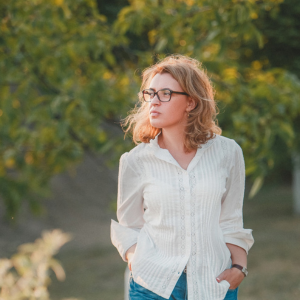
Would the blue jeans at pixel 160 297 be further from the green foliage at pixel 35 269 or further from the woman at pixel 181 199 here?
the green foliage at pixel 35 269

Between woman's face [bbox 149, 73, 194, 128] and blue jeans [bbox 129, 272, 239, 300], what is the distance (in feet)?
2.05

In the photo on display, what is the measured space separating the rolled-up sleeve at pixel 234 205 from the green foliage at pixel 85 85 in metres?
1.12

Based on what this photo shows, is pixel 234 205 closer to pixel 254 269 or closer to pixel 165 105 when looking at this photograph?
pixel 165 105

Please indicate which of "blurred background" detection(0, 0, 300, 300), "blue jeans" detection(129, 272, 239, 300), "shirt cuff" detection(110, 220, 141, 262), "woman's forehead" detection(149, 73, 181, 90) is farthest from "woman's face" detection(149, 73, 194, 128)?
"blurred background" detection(0, 0, 300, 300)

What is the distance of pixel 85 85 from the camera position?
10.8 feet

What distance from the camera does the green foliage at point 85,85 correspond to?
10.4 feet

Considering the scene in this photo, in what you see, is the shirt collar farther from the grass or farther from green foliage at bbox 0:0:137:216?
the grass

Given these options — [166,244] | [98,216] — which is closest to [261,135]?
[166,244]

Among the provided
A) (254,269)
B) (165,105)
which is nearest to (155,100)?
(165,105)

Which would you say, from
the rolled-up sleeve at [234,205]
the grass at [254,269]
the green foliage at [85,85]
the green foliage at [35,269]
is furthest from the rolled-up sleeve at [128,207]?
the grass at [254,269]

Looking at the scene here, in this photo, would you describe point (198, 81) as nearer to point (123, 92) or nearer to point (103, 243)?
point (123, 92)

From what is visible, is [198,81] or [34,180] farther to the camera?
[34,180]

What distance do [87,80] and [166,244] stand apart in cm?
217

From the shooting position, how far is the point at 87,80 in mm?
3602
